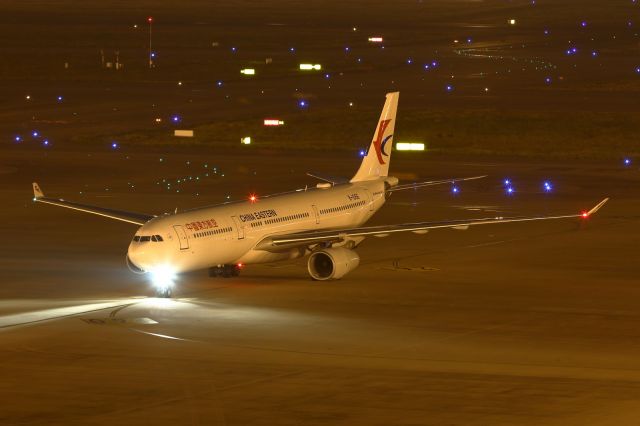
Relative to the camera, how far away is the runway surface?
32.6 meters

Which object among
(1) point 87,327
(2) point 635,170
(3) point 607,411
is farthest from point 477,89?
(3) point 607,411

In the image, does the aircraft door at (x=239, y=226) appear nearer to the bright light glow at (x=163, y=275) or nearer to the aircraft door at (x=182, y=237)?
the aircraft door at (x=182, y=237)

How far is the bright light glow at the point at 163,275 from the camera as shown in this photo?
46188 mm

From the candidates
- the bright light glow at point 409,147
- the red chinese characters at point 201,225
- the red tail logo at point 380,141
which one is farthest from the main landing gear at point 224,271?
the bright light glow at point 409,147

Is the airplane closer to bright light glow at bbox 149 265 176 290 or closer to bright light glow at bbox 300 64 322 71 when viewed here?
bright light glow at bbox 149 265 176 290

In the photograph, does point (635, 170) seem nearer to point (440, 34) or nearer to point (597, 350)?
point (597, 350)

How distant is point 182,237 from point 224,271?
4675 millimetres

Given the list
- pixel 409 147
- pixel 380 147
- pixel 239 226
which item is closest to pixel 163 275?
pixel 239 226

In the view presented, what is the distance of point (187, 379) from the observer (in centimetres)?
3534

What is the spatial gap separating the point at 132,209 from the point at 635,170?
109ft

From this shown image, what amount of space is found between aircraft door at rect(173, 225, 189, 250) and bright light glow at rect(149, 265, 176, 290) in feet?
2.89

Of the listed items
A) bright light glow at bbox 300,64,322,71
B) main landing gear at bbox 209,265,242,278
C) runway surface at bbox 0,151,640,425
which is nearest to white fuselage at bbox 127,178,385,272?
main landing gear at bbox 209,265,242,278

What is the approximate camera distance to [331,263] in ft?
164

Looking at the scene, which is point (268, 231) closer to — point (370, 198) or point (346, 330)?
point (370, 198)
